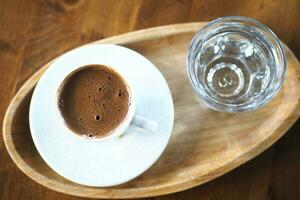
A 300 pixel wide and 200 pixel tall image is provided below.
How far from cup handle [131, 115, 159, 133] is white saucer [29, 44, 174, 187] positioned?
38 millimetres

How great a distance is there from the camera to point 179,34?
963 mm

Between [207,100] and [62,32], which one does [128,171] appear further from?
[62,32]

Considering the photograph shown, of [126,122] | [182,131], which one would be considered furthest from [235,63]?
[126,122]

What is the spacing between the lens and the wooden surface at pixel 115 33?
968 millimetres

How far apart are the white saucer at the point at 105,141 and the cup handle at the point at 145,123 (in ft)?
0.12

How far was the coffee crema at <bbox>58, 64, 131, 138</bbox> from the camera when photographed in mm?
860

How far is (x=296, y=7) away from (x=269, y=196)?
1.48 feet

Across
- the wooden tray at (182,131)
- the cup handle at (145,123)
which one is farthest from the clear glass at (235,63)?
the cup handle at (145,123)

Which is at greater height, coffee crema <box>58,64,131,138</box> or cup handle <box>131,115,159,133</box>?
coffee crema <box>58,64,131,138</box>

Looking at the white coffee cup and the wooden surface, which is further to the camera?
the wooden surface

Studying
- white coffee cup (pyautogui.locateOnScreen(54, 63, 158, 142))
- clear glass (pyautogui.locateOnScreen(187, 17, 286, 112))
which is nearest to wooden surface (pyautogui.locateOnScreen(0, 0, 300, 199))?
Answer: clear glass (pyautogui.locateOnScreen(187, 17, 286, 112))

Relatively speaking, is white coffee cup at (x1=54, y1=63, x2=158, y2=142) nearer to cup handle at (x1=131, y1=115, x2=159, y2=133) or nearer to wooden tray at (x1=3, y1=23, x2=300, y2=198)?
cup handle at (x1=131, y1=115, x2=159, y2=133)

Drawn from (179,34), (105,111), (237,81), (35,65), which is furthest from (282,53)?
(35,65)

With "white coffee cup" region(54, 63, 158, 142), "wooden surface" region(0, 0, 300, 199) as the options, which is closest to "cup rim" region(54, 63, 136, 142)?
"white coffee cup" region(54, 63, 158, 142)
